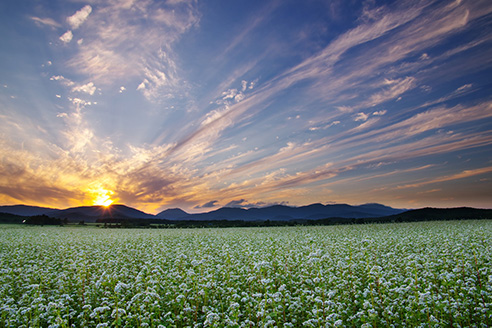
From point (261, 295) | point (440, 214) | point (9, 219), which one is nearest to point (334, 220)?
point (440, 214)

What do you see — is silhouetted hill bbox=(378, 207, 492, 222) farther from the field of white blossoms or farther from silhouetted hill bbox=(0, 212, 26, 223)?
silhouetted hill bbox=(0, 212, 26, 223)

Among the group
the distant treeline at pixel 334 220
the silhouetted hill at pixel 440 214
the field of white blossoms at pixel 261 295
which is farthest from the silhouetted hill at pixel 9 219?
the silhouetted hill at pixel 440 214

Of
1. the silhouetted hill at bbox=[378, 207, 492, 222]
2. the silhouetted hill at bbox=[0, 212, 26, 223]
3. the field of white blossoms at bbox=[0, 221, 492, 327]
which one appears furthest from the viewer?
the silhouetted hill at bbox=[0, 212, 26, 223]

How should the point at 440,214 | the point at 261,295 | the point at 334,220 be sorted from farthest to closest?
the point at 334,220 < the point at 440,214 < the point at 261,295

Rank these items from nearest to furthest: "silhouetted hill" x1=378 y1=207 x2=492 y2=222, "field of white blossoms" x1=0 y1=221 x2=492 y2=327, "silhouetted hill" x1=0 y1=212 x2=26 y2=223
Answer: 1. "field of white blossoms" x1=0 y1=221 x2=492 y2=327
2. "silhouetted hill" x1=378 y1=207 x2=492 y2=222
3. "silhouetted hill" x1=0 y1=212 x2=26 y2=223

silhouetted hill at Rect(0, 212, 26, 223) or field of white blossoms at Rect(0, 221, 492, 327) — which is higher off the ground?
silhouetted hill at Rect(0, 212, 26, 223)

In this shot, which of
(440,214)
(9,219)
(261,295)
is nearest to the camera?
(261,295)

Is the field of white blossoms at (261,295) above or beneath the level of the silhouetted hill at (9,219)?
beneath

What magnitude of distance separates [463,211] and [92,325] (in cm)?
9620

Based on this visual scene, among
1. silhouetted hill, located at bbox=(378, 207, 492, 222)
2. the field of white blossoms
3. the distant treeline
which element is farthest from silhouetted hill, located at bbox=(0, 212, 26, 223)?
silhouetted hill, located at bbox=(378, 207, 492, 222)

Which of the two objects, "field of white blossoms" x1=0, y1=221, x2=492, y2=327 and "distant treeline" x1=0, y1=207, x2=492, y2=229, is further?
"distant treeline" x1=0, y1=207, x2=492, y2=229

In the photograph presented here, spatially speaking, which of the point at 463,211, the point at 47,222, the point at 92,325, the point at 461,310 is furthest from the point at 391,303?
the point at 47,222

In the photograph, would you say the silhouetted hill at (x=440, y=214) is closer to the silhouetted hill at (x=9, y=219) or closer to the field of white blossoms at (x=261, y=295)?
the field of white blossoms at (x=261, y=295)

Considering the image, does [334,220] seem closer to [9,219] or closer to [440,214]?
[440,214]
